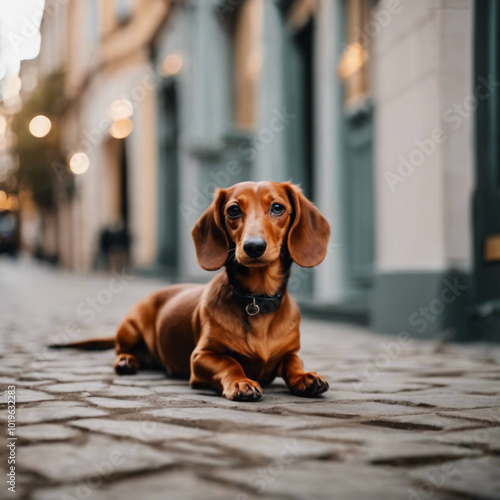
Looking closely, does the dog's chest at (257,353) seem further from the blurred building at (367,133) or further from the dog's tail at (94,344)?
the blurred building at (367,133)

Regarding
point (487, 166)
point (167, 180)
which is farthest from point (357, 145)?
point (167, 180)

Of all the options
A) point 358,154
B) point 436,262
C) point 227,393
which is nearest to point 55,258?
point 358,154

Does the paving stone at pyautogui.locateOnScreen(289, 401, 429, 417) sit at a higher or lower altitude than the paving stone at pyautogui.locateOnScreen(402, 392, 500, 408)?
higher

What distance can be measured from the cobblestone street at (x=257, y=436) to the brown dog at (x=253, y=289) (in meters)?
0.13

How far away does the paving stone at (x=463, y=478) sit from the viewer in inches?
83.4

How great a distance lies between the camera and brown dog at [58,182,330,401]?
3.58m

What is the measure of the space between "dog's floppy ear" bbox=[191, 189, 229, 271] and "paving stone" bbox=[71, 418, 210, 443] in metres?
1.00

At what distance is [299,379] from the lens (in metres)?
3.66

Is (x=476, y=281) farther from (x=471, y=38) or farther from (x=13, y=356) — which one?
(x=13, y=356)

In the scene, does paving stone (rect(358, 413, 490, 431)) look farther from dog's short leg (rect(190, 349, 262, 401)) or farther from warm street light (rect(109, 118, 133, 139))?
warm street light (rect(109, 118, 133, 139))

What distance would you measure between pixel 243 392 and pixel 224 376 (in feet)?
0.58

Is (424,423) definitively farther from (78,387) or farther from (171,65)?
(171,65)

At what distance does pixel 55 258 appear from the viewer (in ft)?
116

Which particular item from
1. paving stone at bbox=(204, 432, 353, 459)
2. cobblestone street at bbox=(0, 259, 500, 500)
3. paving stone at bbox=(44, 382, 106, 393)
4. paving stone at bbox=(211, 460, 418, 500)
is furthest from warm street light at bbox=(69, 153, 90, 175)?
paving stone at bbox=(211, 460, 418, 500)
